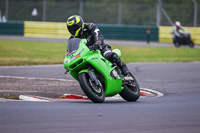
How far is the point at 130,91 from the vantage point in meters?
9.46

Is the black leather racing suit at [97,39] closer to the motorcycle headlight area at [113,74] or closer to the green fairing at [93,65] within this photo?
the green fairing at [93,65]

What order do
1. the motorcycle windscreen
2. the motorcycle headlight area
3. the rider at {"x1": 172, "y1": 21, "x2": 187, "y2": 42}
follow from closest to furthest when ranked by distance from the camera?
the motorcycle windscreen
the motorcycle headlight area
the rider at {"x1": 172, "y1": 21, "x2": 187, "y2": 42}

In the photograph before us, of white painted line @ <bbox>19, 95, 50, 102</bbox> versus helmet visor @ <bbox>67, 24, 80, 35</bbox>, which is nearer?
helmet visor @ <bbox>67, 24, 80, 35</bbox>

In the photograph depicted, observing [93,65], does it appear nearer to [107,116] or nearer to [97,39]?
[97,39]

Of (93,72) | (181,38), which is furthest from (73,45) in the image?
(181,38)

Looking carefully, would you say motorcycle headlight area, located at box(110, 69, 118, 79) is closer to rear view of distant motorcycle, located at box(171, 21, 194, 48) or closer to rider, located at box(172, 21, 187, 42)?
rear view of distant motorcycle, located at box(171, 21, 194, 48)

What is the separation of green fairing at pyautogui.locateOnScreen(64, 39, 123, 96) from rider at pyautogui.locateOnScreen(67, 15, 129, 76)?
216 mm

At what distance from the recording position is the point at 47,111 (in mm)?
7555

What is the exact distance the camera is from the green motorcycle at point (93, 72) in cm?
868

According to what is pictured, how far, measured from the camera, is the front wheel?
30.9 ft

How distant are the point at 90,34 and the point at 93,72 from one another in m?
1.04

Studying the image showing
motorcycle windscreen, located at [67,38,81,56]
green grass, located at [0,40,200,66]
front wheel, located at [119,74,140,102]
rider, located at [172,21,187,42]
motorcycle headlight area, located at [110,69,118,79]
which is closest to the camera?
motorcycle windscreen, located at [67,38,81,56]

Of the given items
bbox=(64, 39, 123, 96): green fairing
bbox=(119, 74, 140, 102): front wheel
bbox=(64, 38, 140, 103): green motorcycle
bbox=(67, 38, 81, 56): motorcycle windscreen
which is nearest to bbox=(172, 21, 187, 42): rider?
bbox=(119, 74, 140, 102): front wheel

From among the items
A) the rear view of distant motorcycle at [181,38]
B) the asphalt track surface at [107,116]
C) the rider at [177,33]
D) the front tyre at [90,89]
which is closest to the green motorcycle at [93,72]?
the front tyre at [90,89]
